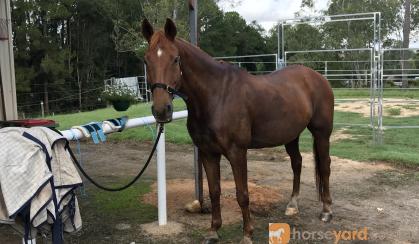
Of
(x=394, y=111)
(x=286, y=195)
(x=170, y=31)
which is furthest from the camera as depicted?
(x=394, y=111)

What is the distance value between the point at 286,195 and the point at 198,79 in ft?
7.71

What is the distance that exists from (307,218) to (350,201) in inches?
32.7

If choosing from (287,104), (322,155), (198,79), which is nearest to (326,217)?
(322,155)

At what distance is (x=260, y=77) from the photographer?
3.98 metres

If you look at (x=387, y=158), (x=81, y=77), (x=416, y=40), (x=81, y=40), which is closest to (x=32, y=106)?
(x=81, y=77)

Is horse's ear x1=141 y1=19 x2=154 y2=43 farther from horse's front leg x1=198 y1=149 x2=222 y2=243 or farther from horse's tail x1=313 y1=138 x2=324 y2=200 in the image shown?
horse's tail x1=313 y1=138 x2=324 y2=200

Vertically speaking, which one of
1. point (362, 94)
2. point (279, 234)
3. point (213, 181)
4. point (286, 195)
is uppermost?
point (213, 181)

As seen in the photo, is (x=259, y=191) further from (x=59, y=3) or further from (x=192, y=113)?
(x=59, y=3)

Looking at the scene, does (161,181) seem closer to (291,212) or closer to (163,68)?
(291,212)

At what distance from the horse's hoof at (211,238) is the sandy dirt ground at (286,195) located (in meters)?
0.14

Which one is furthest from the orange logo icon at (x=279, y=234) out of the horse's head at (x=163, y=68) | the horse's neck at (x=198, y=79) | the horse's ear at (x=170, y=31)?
the horse's ear at (x=170, y=31)

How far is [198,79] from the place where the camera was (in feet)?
11.0

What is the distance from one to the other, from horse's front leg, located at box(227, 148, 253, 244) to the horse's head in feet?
2.56

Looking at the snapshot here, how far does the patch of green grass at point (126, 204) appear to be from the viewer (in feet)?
14.2
